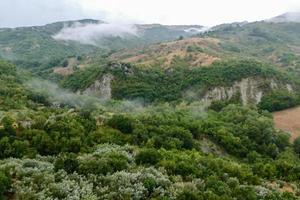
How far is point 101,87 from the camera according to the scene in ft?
611

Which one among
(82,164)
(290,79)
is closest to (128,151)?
(82,164)

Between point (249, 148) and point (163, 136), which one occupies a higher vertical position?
point (163, 136)

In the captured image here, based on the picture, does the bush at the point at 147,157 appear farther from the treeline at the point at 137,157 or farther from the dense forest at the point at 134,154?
the dense forest at the point at 134,154

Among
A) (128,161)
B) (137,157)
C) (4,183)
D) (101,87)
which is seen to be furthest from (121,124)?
(101,87)

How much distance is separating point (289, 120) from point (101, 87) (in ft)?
228

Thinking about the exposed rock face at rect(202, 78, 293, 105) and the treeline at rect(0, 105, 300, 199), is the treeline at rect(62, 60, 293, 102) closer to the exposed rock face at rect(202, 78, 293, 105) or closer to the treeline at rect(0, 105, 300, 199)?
the exposed rock face at rect(202, 78, 293, 105)

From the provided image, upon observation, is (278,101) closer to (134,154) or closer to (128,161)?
(134,154)

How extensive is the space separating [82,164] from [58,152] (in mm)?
11113

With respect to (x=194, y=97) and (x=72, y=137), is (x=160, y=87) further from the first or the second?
(x=72, y=137)

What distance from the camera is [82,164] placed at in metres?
51.1

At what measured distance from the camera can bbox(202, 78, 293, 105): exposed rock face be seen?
176500mm

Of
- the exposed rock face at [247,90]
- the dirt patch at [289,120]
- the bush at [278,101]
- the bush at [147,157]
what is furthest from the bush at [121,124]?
the exposed rock face at [247,90]

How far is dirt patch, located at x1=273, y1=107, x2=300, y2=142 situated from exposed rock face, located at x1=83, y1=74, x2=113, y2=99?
6020cm

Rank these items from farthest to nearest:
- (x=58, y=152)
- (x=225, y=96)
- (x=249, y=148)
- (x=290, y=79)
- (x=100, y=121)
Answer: (x=290, y=79), (x=225, y=96), (x=249, y=148), (x=100, y=121), (x=58, y=152)
